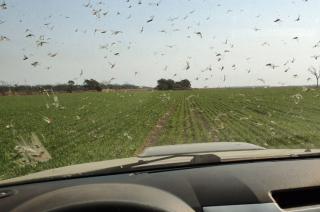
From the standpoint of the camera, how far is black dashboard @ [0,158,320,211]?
2.93 m

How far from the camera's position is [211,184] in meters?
3.08

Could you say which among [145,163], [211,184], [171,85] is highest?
[171,85]

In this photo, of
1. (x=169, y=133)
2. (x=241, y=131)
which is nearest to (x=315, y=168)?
(x=241, y=131)

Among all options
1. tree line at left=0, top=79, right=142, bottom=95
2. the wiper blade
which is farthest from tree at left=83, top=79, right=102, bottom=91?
the wiper blade

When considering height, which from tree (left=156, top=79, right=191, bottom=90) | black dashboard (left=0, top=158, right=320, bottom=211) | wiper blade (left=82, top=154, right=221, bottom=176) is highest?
tree (left=156, top=79, right=191, bottom=90)

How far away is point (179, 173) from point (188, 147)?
116cm

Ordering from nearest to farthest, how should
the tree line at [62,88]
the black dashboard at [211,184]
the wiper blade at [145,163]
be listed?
the black dashboard at [211,184] < the wiper blade at [145,163] < the tree line at [62,88]

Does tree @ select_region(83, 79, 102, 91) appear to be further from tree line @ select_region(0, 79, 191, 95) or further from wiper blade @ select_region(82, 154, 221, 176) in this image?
wiper blade @ select_region(82, 154, 221, 176)

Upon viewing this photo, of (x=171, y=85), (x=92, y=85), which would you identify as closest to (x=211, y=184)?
(x=92, y=85)

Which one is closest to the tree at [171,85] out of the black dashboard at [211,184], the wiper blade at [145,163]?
the wiper blade at [145,163]

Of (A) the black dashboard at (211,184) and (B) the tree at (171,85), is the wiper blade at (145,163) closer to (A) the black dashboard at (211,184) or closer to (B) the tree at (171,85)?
(A) the black dashboard at (211,184)

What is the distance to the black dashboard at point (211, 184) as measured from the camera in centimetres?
293

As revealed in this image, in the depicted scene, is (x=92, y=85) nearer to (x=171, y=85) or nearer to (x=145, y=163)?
(x=171, y=85)

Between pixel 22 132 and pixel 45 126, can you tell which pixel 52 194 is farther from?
pixel 45 126
